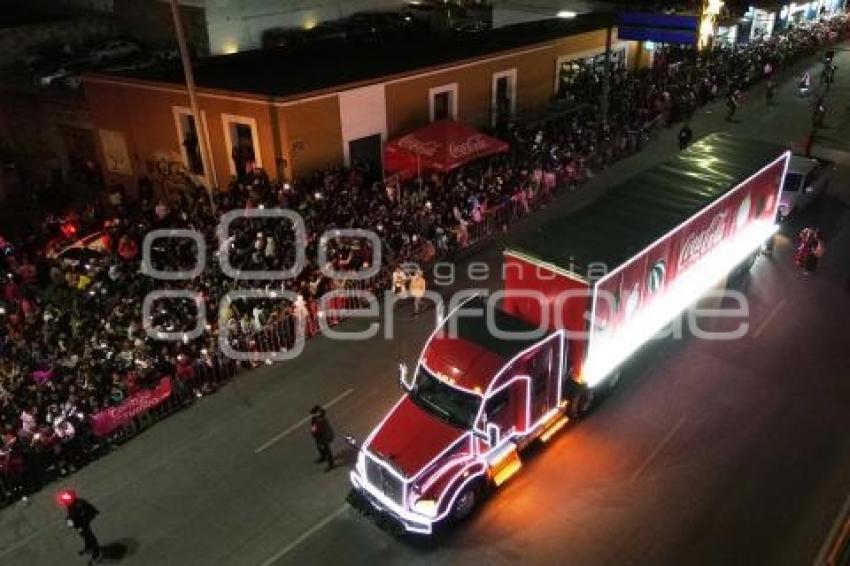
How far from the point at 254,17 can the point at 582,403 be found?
25020mm

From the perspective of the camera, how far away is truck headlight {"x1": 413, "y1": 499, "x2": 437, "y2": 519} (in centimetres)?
1075

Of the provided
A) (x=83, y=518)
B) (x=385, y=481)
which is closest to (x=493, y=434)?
(x=385, y=481)

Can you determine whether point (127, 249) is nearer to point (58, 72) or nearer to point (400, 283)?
point (400, 283)

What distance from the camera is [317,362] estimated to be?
53.1 feet

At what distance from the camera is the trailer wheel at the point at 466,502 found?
1124 centimetres

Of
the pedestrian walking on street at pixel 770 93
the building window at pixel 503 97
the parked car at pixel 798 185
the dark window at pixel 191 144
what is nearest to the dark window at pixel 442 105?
the building window at pixel 503 97

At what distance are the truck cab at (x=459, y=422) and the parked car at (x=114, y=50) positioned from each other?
26.6 m

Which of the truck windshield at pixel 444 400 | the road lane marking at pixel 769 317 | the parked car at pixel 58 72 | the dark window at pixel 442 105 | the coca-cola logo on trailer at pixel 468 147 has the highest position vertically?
the parked car at pixel 58 72

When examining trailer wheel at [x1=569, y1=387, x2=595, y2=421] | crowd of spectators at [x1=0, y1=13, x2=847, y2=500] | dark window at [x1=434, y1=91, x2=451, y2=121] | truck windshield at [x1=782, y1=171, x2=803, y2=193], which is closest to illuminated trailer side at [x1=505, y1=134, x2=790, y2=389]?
trailer wheel at [x1=569, y1=387, x2=595, y2=421]

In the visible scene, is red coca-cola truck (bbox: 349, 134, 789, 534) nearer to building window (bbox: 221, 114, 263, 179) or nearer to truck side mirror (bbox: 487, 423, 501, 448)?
truck side mirror (bbox: 487, 423, 501, 448)

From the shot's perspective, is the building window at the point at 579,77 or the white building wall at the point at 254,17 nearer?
the white building wall at the point at 254,17

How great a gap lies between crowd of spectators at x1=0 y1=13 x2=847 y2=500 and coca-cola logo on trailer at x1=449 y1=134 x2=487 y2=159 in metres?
0.79

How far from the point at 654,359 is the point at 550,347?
5.06m

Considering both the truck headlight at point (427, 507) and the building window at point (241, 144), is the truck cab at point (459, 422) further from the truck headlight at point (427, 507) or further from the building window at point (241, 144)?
the building window at point (241, 144)
